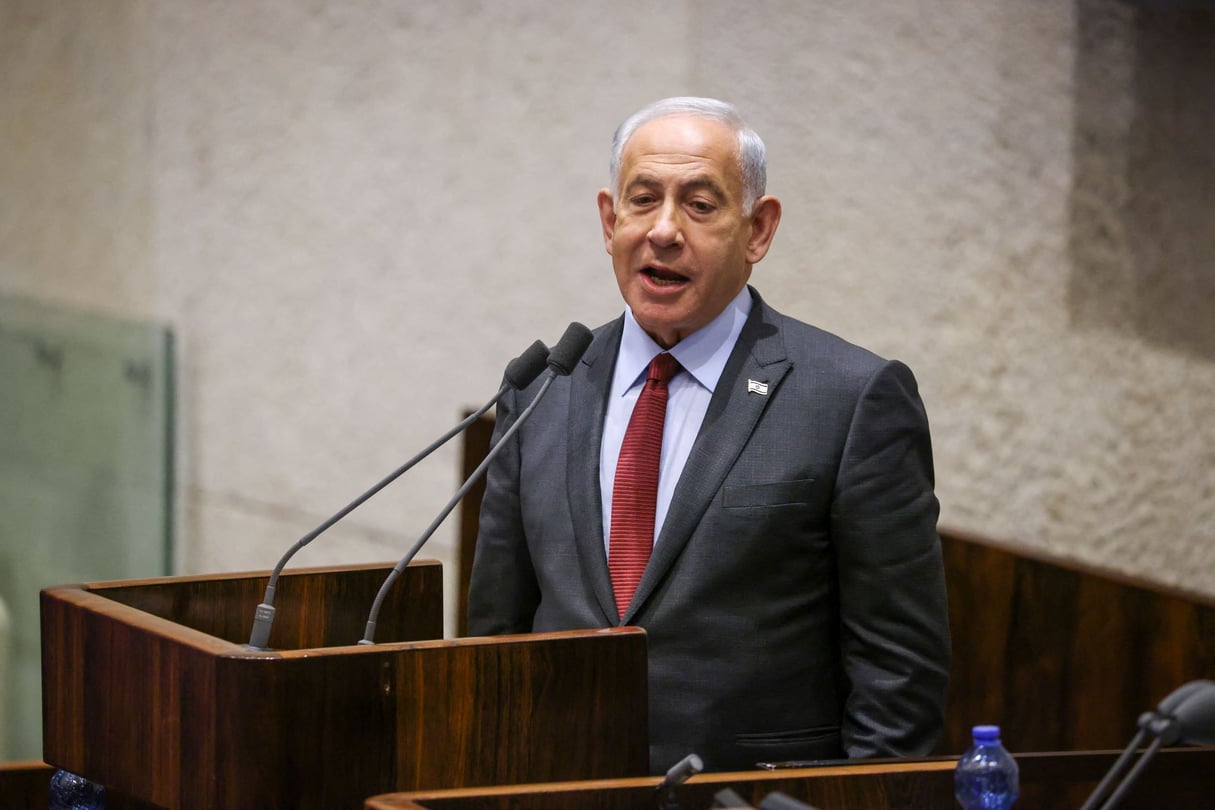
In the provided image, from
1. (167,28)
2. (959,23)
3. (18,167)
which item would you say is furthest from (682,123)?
(18,167)

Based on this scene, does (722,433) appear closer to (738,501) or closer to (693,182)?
(738,501)

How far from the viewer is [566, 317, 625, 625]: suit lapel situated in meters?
1.89

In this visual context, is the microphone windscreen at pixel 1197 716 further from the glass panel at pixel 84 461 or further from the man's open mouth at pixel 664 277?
the glass panel at pixel 84 461

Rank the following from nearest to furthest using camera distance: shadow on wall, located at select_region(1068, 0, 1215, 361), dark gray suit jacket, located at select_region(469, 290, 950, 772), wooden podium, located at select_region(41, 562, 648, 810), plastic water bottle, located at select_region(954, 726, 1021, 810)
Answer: plastic water bottle, located at select_region(954, 726, 1021, 810)
wooden podium, located at select_region(41, 562, 648, 810)
dark gray suit jacket, located at select_region(469, 290, 950, 772)
shadow on wall, located at select_region(1068, 0, 1215, 361)

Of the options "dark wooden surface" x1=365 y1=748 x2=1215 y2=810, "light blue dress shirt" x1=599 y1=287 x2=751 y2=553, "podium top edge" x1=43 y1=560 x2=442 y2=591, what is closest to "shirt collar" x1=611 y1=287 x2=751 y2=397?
"light blue dress shirt" x1=599 y1=287 x2=751 y2=553

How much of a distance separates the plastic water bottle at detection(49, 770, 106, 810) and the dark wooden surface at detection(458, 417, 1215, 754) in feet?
4.97

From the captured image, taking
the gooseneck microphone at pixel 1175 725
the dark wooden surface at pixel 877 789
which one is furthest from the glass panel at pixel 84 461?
the gooseneck microphone at pixel 1175 725

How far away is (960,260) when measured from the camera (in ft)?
10.8

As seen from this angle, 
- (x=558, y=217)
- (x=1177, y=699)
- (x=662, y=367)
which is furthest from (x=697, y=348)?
(x=558, y=217)

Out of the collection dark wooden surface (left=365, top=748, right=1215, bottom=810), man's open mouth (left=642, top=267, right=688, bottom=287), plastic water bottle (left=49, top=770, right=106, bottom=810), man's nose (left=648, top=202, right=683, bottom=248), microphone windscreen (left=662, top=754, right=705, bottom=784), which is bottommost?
plastic water bottle (left=49, top=770, right=106, bottom=810)

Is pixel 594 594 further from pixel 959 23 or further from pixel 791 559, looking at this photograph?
pixel 959 23

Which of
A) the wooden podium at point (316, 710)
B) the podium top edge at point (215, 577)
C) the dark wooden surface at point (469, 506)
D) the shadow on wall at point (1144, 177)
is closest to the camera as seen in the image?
the wooden podium at point (316, 710)

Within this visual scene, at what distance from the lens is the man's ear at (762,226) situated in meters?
2.00

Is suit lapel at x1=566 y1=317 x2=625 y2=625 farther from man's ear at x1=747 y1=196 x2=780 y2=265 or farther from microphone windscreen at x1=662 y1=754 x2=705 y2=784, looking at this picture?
microphone windscreen at x1=662 y1=754 x2=705 y2=784
